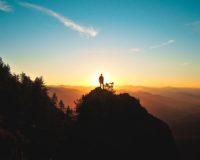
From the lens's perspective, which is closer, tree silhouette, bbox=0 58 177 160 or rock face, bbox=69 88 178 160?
tree silhouette, bbox=0 58 177 160

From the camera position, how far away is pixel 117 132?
46.7 meters

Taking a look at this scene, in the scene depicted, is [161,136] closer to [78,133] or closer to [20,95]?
[78,133]

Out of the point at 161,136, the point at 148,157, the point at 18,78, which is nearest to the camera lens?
the point at 148,157

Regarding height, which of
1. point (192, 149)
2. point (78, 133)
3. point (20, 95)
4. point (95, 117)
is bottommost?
point (192, 149)

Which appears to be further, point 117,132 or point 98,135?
point 117,132

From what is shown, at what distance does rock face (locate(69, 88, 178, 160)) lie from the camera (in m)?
44.7

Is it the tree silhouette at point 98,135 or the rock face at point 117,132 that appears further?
the rock face at point 117,132

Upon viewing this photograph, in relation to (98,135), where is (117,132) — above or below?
above

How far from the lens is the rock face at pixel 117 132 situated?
44.7m

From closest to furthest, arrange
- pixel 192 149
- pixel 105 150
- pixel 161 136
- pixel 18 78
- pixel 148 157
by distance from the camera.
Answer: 1. pixel 105 150
2. pixel 148 157
3. pixel 161 136
4. pixel 18 78
5. pixel 192 149

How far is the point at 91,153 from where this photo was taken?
44.2 m

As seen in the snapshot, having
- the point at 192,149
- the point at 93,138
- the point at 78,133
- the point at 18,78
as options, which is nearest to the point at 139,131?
the point at 93,138

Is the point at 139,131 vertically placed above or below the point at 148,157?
above

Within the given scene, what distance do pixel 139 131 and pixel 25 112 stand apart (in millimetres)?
34819
